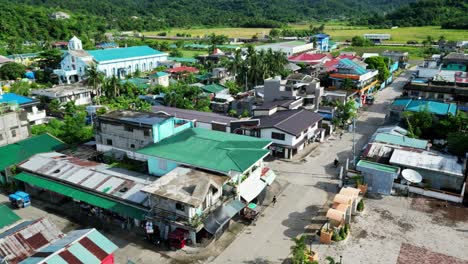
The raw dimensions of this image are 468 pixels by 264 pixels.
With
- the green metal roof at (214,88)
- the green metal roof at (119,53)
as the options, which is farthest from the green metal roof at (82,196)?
the green metal roof at (119,53)

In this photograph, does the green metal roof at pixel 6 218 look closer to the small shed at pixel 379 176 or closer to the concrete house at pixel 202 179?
the concrete house at pixel 202 179

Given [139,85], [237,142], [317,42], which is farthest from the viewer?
[317,42]

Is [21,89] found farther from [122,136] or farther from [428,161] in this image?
[428,161]

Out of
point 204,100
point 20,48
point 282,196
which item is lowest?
point 282,196

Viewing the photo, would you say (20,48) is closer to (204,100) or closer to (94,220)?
(204,100)

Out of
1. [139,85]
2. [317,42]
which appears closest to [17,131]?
[139,85]

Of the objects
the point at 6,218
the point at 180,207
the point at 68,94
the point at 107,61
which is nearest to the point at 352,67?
the point at 68,94

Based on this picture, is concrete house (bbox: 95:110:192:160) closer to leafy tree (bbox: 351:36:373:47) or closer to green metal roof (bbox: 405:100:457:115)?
green metal roof (bbox: 405:100:457:115)
